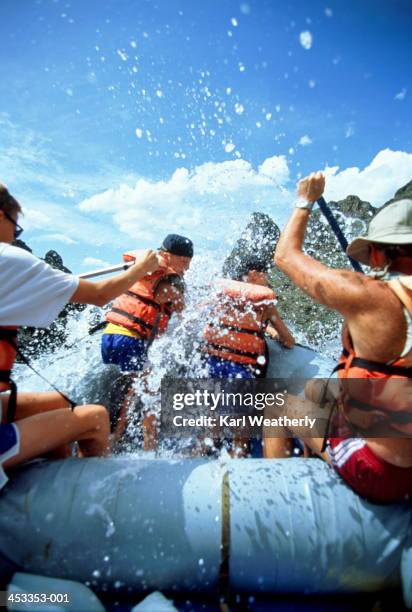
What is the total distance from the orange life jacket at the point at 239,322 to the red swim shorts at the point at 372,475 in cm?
206

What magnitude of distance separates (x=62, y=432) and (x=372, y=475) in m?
1.81

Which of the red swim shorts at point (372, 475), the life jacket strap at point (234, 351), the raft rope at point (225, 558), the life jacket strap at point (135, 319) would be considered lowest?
the raft rope at point (225, 558)

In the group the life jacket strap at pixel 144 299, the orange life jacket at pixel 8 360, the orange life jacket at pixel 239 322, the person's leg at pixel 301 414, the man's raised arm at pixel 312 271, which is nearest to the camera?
the man's raised arm at pixel 312 271

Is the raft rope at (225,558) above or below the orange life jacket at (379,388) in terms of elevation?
below

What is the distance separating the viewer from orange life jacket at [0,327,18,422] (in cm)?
207

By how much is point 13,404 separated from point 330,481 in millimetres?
1920

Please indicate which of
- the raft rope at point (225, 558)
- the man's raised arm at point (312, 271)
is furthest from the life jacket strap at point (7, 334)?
the man's raised arm at point (312, 271)

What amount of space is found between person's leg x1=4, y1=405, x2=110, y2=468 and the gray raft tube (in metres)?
0.17

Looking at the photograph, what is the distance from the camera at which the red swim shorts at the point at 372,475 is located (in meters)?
1.90

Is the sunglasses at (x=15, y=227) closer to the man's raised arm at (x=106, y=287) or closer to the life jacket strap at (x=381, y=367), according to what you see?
the man's raised arm at (x=106, y=287)

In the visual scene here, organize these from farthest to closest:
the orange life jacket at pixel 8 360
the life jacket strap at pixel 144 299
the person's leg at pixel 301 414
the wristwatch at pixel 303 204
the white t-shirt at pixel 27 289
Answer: the life jacket strap at pixel 144 299, the person's leg at pixel 301 414, the wristwatch at pixel 303 204, the orange life jacket at pixel 8 360, the white t-shirt at pixel 27 289

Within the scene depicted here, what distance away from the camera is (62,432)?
85.3 inches

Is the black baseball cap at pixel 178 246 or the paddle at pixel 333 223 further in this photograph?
the black baseball cap at pixel 178 246

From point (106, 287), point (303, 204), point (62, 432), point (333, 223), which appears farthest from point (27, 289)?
point (333, 223)
